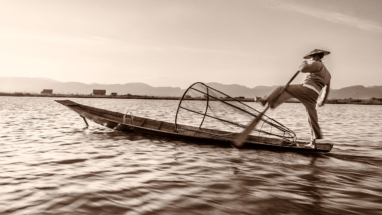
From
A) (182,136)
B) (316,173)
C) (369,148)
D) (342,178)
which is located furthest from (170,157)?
(369,148)

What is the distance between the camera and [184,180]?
5879 mm

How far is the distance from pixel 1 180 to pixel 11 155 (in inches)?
109

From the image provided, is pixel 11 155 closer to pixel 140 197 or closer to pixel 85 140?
pixel 85 140

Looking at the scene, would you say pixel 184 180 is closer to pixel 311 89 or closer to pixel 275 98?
pixel 275 98

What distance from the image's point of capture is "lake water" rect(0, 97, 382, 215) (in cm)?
444

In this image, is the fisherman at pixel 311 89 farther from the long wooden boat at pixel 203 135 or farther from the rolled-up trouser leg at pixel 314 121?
the long wooden boat at pixel 203 135

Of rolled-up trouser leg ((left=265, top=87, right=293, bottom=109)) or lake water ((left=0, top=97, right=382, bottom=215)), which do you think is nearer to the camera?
lake water ((left=0, top=97, right=382, bottom=215))

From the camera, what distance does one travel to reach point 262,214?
420 cm

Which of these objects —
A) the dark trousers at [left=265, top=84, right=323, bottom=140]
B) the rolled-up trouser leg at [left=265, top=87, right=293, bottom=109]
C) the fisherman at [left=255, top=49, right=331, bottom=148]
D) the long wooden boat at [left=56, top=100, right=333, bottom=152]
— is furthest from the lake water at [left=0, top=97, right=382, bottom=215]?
the rolled-up trouser leg at [left=265, top=87, right=293, bottom=109]

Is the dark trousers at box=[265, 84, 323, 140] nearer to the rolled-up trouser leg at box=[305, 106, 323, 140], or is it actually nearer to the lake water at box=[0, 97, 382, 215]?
the rolled-up trouser leg at box=[305, 106, 323, 140]

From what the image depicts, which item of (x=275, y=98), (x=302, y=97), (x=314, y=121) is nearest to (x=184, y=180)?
(x=275, y=98)

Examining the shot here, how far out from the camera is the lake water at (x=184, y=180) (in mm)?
4438

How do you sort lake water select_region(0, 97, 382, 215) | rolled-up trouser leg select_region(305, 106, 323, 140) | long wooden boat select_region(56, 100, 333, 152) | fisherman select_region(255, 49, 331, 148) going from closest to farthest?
1. lake water select_region(0, 97, 382, 215)
2. fisherman select_region(255, 49, 331, 148)
3. rolled-up trouser leg select_region(305, 106, 323, 140)
4. long wooden boat select_region(56, 100, 333, 152)

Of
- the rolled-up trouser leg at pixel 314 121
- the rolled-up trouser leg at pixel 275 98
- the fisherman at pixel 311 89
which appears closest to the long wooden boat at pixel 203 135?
the rolled-up trouser leg at pixel 314 121
